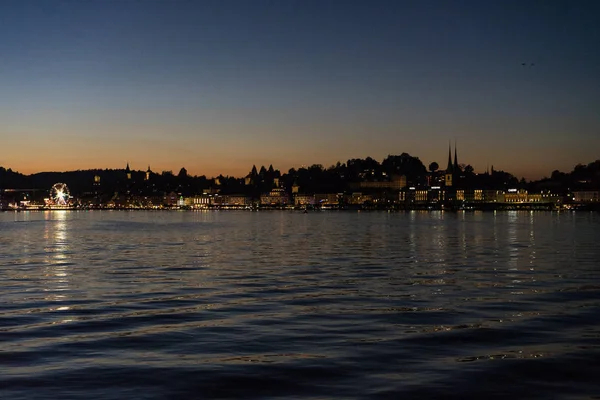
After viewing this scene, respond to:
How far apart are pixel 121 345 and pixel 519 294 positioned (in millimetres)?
12470

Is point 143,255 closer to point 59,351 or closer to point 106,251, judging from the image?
point 106,251

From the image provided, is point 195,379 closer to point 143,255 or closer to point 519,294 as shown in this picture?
point 519,294

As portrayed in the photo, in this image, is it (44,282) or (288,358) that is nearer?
(288,358)

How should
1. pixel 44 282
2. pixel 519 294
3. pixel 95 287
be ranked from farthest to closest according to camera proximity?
pixel 44 282, pixel 95 287, pixel 519 294

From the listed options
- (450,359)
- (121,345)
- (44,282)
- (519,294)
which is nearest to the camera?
(450,359)

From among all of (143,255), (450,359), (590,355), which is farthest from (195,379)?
(143,255)

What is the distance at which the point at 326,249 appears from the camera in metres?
44.6

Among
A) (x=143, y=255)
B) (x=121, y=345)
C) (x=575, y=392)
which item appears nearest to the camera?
(x=575, y=392)

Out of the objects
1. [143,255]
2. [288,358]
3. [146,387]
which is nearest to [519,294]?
[288,358]

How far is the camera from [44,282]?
2547 cm

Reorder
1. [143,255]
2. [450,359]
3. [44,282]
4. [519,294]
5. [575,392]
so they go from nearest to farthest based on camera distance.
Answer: [575,392] < [450,359] < [519,294] < [44,282] < [143,255]

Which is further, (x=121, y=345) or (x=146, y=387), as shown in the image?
(x=121, y=345)

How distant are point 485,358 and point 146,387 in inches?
229

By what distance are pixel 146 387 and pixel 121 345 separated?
324cm
